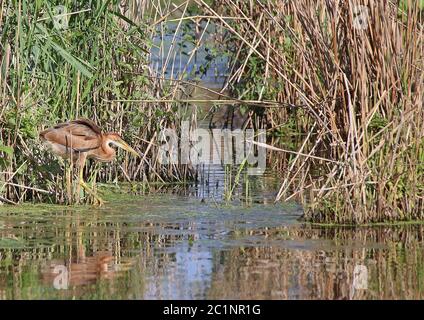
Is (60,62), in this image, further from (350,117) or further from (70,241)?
(350,117)

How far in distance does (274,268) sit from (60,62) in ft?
10.6

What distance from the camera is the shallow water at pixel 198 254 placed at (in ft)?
21.8

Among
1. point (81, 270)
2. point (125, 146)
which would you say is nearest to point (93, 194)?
point (125, 146)

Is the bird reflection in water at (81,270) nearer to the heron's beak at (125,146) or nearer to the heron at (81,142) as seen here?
the heron at (81,142)

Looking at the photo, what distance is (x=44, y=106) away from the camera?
9594mm

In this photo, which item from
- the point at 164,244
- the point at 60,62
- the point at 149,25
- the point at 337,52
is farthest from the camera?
the point at 149,25

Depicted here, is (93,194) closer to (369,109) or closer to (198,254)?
(198,254)

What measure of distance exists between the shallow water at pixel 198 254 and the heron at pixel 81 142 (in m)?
0.52

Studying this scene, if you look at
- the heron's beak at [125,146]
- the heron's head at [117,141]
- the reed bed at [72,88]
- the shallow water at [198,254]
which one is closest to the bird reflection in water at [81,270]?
the shallow water at [198,254]

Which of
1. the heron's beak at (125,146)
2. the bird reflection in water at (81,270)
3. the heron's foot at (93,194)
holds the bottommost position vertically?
the bird reflection in water at (81,270)

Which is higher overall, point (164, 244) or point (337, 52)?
point (337, 52)

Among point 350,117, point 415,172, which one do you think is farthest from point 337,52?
point 415,172
